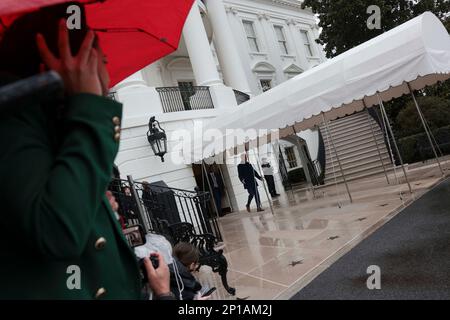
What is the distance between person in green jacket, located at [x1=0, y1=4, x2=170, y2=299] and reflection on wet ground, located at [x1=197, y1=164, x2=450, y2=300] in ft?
12.0

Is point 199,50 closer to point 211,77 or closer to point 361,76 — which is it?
point 211,77

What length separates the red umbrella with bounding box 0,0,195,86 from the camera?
1.63m

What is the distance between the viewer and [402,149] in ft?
53.4

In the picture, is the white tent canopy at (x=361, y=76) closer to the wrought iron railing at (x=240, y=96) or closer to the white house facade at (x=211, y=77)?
the white house facade at (x=211, y=77)

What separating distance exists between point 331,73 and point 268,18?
1931cm

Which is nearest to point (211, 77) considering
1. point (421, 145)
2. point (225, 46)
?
point (225, 46)

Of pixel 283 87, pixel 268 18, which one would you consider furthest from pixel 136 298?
pixel 268 18

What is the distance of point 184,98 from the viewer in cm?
1501

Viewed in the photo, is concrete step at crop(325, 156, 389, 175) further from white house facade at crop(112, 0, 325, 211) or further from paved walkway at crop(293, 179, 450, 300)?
paved walkway at crop(293, 179, 450, 300)

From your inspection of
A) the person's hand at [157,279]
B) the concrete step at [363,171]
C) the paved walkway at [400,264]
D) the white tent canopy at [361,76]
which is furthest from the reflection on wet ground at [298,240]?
the concrete step at [363,171]

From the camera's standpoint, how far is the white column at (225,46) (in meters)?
17.7

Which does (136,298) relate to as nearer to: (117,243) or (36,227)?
(117,243)

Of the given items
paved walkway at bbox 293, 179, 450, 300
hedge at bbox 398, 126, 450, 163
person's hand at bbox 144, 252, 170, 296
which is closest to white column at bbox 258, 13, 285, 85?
hedge at bbox 398, 126, 450, 163
